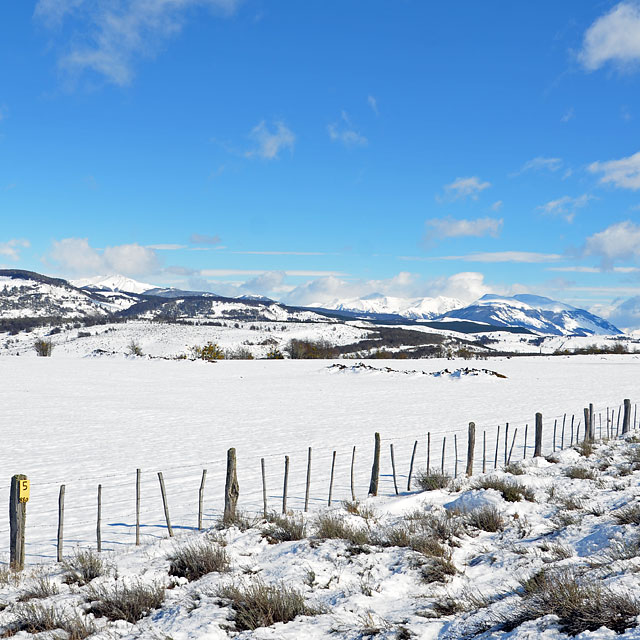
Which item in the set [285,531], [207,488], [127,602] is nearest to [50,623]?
[127,602]

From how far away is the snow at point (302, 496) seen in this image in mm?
6070

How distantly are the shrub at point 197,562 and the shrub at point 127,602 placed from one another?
2.13ft

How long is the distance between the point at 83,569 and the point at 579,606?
6.70 m

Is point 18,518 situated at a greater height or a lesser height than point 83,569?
greater

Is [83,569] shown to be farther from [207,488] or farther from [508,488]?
[508,488]

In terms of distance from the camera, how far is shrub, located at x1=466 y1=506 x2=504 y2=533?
8727mm

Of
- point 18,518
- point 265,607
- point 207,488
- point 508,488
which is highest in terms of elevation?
point 508,488

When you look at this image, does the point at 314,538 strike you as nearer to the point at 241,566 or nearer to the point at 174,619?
the point at 241,566

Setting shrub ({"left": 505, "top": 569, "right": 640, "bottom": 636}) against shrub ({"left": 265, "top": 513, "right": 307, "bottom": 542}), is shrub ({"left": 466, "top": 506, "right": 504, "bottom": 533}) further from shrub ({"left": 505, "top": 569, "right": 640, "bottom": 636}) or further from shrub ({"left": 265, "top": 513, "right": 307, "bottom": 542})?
shrub ({"left": 505, "top": 569, "right": 640, "bottom": 636})

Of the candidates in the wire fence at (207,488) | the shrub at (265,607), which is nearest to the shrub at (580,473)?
the wire fence at (207,488)

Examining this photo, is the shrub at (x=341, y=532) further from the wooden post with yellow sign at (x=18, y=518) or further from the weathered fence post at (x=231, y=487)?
the wooden post with yellow sign at (x=18, y=518)

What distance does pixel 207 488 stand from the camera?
15430mm

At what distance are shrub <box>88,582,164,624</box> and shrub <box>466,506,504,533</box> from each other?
204 inches

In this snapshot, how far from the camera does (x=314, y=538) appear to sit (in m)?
→ 8.57
